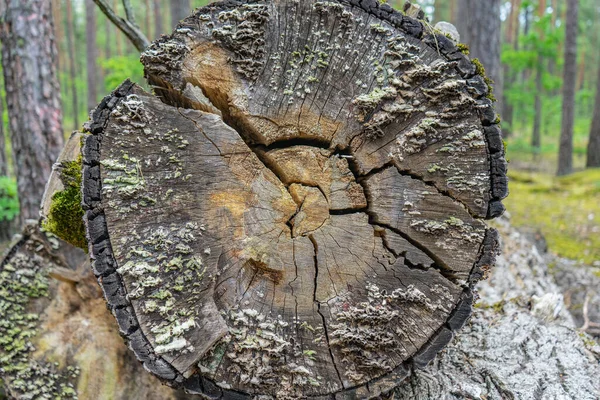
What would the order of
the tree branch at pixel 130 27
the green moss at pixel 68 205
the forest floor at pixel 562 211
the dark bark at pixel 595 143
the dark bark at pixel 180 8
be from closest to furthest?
the green moss at pixel 68 205
the tree branch at pixel 130 27
the forest floor at pixel 562 211
the dark bark at pixel 180 8
the dark bark at pixel 595 143

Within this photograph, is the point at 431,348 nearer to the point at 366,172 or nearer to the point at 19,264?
the point at 366,172

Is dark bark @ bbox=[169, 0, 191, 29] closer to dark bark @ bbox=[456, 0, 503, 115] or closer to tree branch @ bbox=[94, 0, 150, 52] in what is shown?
dark bark @ bbox=[456, 0, 503, 115]

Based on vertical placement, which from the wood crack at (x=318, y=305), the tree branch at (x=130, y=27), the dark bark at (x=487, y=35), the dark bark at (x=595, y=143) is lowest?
the wood crack at (x=318, y=305)

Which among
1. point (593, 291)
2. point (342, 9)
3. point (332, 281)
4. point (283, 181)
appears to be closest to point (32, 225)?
point (283, 181)

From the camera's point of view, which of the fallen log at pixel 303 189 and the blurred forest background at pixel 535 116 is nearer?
the fallen log at pixel 303 189

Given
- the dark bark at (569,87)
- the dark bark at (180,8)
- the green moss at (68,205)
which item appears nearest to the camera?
the green moss at (68,205)

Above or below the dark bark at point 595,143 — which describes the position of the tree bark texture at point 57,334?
below

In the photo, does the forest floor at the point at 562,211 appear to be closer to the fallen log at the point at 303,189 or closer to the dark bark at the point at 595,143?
the dark bark at the point at 595,143

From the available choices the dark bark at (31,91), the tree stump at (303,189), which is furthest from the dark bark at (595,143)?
the dark bark at (31,91)
